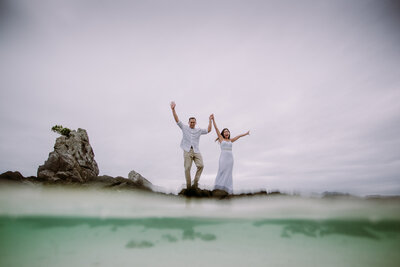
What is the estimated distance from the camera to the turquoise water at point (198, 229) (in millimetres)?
7977

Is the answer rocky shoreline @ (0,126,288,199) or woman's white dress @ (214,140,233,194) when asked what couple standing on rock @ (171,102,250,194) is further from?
rocky shoreline @ (0,126,288,199)

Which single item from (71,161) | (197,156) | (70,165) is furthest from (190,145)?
(71,161)

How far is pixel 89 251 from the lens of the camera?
802 cm

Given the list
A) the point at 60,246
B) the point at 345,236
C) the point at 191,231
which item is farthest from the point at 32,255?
the point at 345,236

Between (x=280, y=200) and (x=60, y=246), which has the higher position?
(x=280, y=200)

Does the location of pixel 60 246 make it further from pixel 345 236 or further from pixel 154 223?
pixel 345 236

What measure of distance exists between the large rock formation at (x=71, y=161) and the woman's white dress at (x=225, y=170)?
14.0m

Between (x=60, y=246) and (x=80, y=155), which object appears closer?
(x=60, y=246)

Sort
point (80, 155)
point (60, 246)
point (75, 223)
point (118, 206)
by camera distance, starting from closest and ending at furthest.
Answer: point (60, 246) → point (118, 206) → point (75, 223) → point (80, 155)

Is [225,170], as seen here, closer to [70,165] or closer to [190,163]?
[190,163]

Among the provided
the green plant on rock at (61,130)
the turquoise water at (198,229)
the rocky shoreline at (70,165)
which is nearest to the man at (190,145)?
the turquoise water at (198,229)

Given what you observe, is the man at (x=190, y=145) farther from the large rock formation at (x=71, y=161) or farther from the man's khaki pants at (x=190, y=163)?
the large rock formation at (x=71, y=161)

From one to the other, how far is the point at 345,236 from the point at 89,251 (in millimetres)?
9560

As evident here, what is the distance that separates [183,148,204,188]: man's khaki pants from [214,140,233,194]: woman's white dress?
0.77 m
